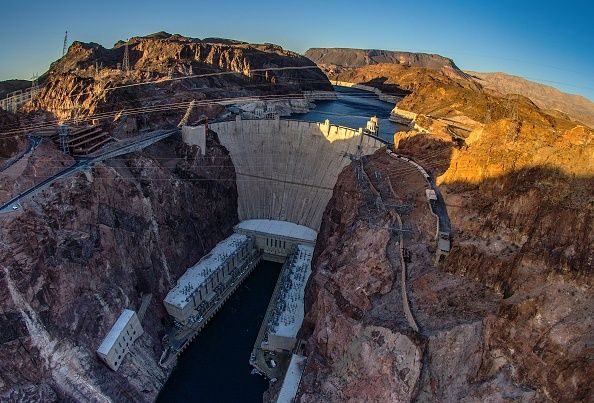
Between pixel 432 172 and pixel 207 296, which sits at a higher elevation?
pixel 432 172

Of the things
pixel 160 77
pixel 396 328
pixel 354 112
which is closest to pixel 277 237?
pixel 396 328

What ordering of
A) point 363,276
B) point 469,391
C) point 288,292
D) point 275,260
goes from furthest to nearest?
point 275,260 < point 288,292 < point 363,276 < point 469,391

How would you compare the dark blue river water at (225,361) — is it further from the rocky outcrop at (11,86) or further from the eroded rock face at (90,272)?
the rocky outcrop at (11,86)

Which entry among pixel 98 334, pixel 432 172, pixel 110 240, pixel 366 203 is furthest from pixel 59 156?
pixel 432 172

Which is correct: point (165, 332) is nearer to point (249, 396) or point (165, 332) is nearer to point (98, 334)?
point (98, 334)

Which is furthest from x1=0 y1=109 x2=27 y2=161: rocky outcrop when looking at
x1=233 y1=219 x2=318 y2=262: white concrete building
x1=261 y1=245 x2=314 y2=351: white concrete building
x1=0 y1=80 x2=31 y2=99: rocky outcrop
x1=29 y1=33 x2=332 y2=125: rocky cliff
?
x1=0 y1=80 x2=31 y2=99: rocky outcrop

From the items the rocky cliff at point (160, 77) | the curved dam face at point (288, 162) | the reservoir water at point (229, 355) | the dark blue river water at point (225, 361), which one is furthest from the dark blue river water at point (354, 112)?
the dark blue river water at point (225, 361)

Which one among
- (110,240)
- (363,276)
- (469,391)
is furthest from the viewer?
(110,240)

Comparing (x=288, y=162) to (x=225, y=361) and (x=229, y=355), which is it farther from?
(x=225, y=361)
